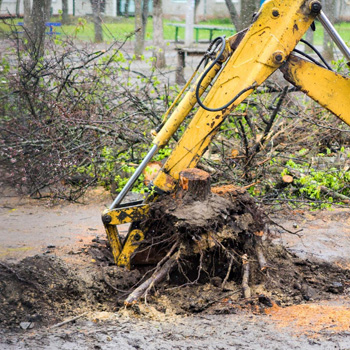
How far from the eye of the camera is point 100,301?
16.1 feet

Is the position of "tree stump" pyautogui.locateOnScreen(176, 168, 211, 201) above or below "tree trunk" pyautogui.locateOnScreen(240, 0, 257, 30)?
below

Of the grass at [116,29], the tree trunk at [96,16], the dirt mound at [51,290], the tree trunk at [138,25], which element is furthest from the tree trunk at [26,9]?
the dirt mound at [51,290]

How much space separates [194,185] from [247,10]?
854 centimetres

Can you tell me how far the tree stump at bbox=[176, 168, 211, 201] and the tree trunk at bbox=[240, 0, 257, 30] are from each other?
8142 mm

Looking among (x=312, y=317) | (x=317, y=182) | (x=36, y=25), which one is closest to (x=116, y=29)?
(x=36, y=25)

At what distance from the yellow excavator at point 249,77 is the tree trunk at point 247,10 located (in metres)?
7.82

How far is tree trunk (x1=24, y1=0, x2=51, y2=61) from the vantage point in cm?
917

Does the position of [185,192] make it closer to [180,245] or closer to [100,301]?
[180,245]

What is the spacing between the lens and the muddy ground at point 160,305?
4117 mm

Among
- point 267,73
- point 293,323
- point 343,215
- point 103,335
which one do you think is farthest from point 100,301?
point 343,215

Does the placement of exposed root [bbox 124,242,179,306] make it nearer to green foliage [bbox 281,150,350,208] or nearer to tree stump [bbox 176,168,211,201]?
tree stump [bbox 176,168,211,201]

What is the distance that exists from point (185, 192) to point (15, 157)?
431 cm

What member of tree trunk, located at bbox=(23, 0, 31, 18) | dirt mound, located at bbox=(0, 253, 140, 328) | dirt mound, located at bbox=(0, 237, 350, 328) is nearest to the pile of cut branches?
dirt mound, located at bbox=(0, 237, 350, 328)

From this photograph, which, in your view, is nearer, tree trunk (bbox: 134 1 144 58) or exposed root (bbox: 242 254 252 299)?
exposed root (bbox: 242 254 252 299)
